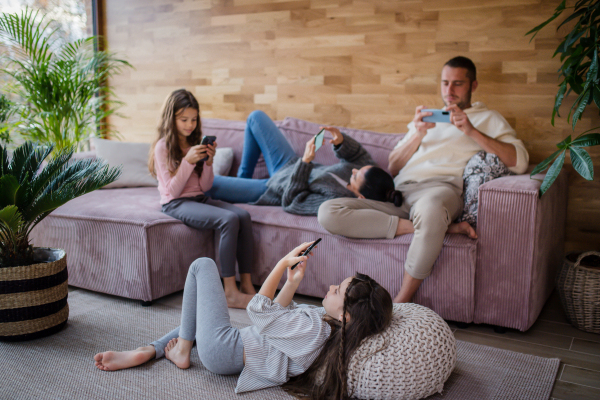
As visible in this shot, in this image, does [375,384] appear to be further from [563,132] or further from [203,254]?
[563,132]

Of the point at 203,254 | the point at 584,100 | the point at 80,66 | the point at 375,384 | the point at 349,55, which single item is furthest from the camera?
the point at 80,66

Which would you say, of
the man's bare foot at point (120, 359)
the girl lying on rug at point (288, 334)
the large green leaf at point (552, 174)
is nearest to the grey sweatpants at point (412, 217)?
the large green leaf at point (552, 174)

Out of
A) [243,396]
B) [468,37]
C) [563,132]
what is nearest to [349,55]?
[468,37]

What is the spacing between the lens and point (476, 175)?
7.59 feet

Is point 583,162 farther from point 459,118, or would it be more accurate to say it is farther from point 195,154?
point 195,154

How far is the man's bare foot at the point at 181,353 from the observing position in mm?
1713

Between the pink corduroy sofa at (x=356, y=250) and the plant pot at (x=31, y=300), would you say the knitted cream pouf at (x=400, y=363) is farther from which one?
the plant pot at (x=31, y=300)

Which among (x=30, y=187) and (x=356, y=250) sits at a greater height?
(x=30, y=187)

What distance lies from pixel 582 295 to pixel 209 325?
158 cm

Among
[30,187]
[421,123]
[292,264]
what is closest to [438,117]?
[421,123]

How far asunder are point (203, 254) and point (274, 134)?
0.85 meters

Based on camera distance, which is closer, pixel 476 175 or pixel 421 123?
pixel 476 175

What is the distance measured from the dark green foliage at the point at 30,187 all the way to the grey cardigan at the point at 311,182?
2.84 feet

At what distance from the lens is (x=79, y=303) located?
2359mm
